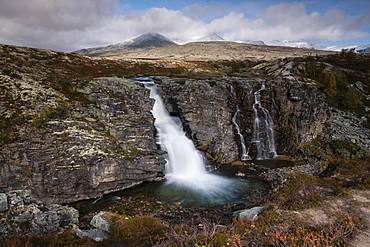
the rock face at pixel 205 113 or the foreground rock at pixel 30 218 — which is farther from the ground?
the rock face at pixel 205 113

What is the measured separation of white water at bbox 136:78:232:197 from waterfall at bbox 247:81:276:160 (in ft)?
27.2

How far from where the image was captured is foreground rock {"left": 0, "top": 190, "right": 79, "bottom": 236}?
49.6 ft

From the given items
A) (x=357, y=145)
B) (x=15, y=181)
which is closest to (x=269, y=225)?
(x=15, y=181)

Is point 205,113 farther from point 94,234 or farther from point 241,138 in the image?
point 94,234

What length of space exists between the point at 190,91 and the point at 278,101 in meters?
11.6

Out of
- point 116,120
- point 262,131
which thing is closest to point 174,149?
point 116,120

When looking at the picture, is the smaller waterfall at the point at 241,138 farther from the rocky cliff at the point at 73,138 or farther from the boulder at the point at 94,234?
the boulder at the point at 94,234

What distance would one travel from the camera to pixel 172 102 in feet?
111

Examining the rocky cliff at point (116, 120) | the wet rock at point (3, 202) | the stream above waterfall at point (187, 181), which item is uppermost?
the rocky cliff at point (116, 120)

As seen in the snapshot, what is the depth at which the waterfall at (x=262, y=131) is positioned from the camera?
35312 millimetres

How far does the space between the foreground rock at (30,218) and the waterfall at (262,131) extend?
75.8 ft

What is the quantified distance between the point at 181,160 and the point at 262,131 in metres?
11.9

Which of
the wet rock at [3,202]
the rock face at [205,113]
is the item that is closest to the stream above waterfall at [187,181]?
the rock face at [205,113]

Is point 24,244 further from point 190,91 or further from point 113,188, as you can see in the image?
point 190,91
